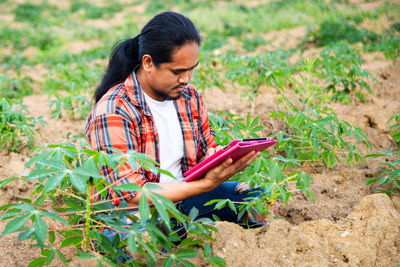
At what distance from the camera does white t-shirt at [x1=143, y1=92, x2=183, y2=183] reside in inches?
75.1

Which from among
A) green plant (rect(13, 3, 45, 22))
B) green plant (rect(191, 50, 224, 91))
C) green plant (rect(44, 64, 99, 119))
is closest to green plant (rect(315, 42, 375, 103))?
green plant (rect(191, 50, 224, 91))

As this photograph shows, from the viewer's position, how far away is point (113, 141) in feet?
5.34

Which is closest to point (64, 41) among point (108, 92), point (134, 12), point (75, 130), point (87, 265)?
point (134, 12)

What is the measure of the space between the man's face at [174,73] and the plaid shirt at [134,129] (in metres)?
0.09

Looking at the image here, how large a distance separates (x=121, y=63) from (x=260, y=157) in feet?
2.75

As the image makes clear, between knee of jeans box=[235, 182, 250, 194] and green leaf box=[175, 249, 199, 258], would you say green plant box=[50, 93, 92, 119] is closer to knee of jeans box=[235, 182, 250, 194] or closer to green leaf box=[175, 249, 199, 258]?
knee of jeans box=[235, 182, 250, 194]

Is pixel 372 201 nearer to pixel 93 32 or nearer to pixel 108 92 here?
pixel 108 92

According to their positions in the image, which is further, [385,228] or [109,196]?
[385,228]

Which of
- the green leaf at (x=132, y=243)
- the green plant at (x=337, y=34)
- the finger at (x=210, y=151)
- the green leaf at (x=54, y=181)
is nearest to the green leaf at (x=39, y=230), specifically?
the green leaf at (x=54, y=181)

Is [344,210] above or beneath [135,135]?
beneath

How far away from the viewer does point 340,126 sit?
2.43m

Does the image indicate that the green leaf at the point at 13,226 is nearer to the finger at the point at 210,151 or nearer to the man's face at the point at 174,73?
the man's face at the point at 174,73

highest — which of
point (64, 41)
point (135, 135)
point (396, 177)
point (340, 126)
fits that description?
point (64, 41)

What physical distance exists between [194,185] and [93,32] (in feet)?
23.5
